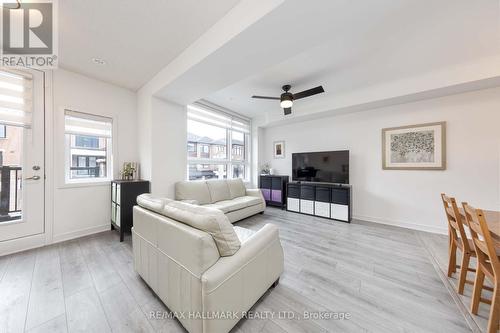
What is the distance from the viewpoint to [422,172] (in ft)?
11.0

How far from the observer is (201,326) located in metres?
1.09

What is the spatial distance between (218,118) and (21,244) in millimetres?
3985

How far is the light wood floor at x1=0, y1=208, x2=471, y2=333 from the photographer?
1.33 metres

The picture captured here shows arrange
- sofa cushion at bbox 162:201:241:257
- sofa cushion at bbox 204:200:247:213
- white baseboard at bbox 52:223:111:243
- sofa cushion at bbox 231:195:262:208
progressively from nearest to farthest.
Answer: sofa cushion at bbox 162:201:241:257
white baseboard at bbox 52:223:111:243
sofa cushion at bbox 204:200:247:213
sofa cushion at bbox 231:195:262:208

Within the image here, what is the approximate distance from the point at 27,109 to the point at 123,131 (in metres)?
1.15

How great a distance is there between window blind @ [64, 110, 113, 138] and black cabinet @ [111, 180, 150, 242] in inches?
37.8

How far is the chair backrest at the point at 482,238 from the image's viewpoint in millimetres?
1155

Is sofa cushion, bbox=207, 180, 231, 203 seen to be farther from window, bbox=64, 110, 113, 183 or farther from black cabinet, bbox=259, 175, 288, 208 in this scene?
window, bbox=64, 110, 113, 183

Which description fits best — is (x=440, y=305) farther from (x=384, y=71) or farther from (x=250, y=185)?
(x=250, y=185)

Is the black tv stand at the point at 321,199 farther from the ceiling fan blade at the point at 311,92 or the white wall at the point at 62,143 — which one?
the white wall at the point at 62,143

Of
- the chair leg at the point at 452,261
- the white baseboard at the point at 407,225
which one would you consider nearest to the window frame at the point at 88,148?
the chair leg at the point at 452,261

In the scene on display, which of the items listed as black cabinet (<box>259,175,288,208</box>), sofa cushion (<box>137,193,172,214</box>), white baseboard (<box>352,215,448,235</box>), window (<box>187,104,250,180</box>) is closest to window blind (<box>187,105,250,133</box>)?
window (<box>187,104,250,180</box>)

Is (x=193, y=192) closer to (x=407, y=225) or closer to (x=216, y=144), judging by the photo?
(x=216, y=144)

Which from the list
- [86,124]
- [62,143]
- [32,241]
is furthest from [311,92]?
[32,241]
